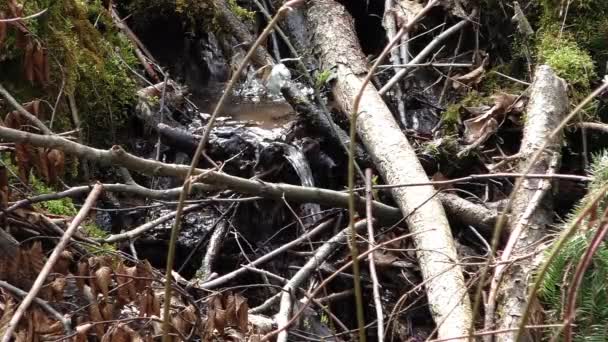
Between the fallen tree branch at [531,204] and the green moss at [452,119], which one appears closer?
the fallen tree branch at [531,204]

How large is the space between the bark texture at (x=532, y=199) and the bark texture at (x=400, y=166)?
0.14 m

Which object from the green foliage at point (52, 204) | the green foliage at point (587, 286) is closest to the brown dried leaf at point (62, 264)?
the green foliage at point (52, 204)

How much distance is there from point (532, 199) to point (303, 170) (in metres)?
1.17

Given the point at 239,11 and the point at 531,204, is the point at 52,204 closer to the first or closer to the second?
the point at 531,204

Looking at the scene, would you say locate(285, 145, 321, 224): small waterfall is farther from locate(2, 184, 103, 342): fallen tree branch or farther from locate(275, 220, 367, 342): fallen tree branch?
locate(2, 184, 103, 342): fallen tree branch

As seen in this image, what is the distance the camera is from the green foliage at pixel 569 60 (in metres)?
3.08

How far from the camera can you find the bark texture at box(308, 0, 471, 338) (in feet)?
7.32

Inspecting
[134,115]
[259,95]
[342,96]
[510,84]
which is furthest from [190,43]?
[510,84]

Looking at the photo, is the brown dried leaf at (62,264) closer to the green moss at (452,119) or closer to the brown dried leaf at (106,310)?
the brown dried leaf at (106,310)

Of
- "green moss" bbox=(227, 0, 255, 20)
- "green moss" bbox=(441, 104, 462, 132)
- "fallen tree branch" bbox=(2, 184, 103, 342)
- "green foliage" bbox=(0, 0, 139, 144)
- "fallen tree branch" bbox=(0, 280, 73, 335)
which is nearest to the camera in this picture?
"fallen tree branch" bbox=(2, 184, 103, 342)

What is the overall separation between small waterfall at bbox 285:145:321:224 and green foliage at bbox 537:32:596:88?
48.0 inches

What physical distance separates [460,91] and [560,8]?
65 centimetres

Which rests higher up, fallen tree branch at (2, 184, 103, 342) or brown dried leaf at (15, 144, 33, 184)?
brown dried leaf at (15, 144, 33, 184)

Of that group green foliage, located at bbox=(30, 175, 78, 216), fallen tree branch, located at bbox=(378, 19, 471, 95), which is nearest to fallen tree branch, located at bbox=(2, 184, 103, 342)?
green foliage, located at bbox=(30, 175, 78, 216)
